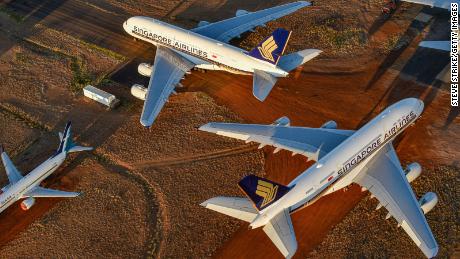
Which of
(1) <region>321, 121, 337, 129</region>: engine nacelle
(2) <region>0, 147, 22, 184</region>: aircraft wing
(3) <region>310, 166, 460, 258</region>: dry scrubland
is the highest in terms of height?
(1) <region>321, 121, 337, 129</region>: engine nacelle

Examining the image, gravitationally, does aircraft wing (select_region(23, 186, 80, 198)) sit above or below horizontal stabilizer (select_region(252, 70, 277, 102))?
below

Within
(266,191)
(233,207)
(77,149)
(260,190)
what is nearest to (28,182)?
(77,149)

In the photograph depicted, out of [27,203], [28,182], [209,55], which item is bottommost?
[27,203]

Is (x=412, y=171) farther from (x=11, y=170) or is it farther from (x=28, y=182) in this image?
(x=11, y=170)

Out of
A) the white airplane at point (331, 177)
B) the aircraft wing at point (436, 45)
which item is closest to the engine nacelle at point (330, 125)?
the white airplane at point (331, 177)

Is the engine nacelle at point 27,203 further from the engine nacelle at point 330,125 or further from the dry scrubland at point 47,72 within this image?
the engine nacelle at point 330,125

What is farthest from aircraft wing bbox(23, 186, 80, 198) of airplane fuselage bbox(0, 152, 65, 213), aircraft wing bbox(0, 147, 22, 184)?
aircraft wing bbox(0, 147, 22, 184)

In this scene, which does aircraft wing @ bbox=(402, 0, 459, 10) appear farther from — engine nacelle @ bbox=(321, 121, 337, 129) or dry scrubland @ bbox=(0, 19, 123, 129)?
dry scrubland @ bbox=(0, 19, 123, 129)
